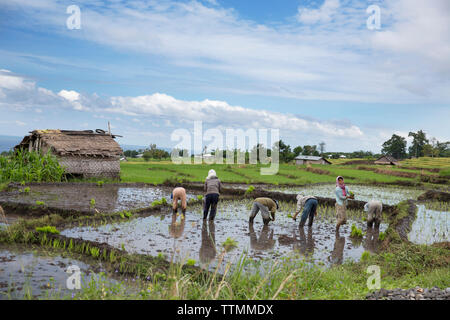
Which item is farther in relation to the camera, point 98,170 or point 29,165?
point 98,170

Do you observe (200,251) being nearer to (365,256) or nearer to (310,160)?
(365,256)

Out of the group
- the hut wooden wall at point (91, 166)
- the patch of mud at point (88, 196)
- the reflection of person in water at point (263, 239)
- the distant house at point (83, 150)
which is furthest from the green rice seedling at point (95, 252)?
the hut wooden wall at point (91, 166)

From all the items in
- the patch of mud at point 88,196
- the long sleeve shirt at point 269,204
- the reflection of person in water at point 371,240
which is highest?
the long sleeve shirt at point 269,204

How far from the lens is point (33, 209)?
10703mm

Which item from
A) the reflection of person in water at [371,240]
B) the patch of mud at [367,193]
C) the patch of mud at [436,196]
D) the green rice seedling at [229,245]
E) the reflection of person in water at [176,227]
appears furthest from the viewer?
the patch of mud at [436,196]

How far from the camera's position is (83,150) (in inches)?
774

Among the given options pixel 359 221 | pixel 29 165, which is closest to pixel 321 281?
pixel 359 221

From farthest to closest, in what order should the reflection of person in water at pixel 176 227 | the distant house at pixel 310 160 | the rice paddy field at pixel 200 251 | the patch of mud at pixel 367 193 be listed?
1. the distant house at pixel 310 160
2. the patch of mud at pixel 367 193
3. the reflection of person in water at pixel 176 227
4. the rice paddy field at pixel 200 251

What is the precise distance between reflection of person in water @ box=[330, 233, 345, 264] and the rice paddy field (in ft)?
0.09

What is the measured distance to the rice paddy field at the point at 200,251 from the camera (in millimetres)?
4516

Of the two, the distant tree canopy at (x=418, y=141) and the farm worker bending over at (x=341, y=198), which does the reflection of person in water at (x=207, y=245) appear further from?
the distant tree canopy at (x=418, y=141)

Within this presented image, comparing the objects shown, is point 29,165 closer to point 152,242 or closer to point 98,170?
point 98,170
